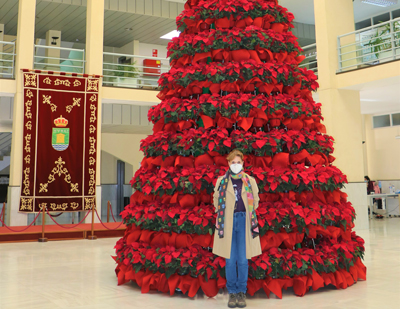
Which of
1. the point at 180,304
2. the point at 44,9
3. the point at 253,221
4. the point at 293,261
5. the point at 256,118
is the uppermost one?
the point at 44,9

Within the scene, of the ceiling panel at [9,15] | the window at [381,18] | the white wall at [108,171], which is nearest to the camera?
the ceiling panel at [9,15]

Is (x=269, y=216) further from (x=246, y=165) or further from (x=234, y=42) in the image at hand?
(x=234, y=42)

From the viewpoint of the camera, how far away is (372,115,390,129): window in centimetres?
1638

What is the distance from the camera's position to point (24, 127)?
1090cm

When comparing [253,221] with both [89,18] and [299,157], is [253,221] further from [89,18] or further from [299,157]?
[89,18]

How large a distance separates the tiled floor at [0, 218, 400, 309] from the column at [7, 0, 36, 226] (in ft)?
11.4

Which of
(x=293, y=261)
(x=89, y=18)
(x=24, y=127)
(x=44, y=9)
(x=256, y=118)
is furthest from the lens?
(x=44, y=9)

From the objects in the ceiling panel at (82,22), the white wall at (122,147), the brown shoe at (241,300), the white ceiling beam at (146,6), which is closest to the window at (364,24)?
the ceiling panel at (82,22)

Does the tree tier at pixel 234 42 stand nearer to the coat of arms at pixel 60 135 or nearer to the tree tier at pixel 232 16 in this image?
the tree tier at pixel 232 16

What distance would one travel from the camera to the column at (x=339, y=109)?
35.4ft

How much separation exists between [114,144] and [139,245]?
13.6m

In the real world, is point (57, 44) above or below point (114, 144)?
above

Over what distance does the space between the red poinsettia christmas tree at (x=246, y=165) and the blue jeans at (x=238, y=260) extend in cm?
20

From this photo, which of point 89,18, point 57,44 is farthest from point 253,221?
point 57,44
